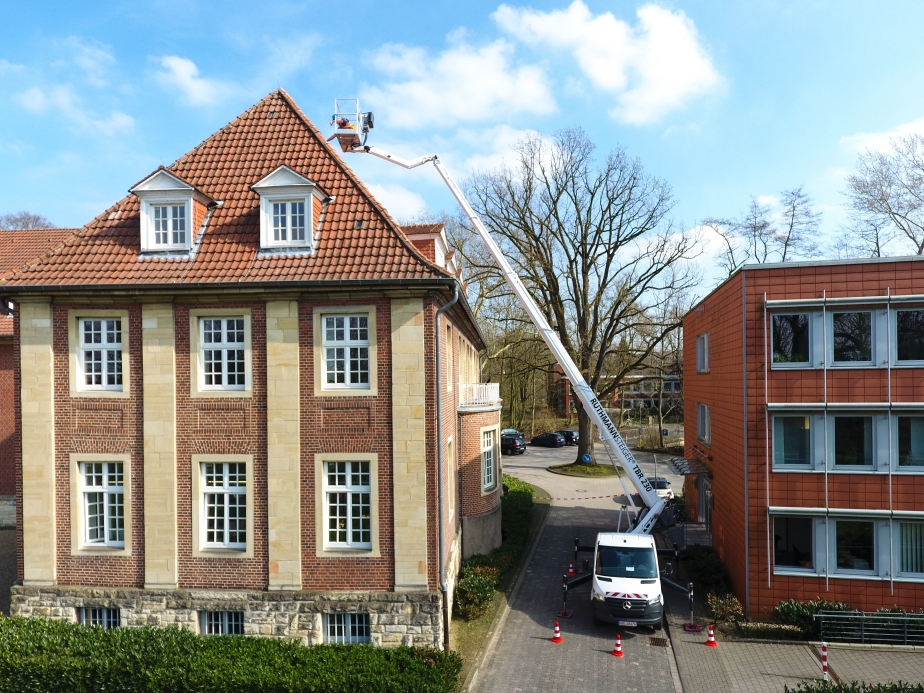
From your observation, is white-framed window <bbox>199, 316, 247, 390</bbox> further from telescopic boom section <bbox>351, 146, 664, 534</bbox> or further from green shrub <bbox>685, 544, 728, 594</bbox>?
green shrub <bbox>685, 544, 728, 594</bbox>

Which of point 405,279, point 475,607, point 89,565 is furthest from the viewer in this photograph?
point 475,607

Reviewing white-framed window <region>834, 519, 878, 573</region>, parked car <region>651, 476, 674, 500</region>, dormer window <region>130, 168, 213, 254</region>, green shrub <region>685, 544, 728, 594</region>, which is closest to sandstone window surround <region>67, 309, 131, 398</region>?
dormer window <region>130, 168, 213, 254</region>

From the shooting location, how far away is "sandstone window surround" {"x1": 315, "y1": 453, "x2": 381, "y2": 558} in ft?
43.6

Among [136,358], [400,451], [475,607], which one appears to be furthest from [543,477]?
[136,358]

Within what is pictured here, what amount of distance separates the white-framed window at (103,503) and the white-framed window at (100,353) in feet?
6.38

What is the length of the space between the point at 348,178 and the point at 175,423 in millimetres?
7263

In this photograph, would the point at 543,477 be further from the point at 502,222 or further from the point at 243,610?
the point at 243,610

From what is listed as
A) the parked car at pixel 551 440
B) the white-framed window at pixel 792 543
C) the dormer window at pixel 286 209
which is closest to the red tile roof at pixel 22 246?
the dormer window at pixel 286 209

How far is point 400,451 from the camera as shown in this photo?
13234 mm

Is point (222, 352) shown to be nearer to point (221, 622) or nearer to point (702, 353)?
point (221, 622)

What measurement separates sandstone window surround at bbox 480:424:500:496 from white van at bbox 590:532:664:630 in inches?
188

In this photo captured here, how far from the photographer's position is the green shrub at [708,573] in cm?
1639

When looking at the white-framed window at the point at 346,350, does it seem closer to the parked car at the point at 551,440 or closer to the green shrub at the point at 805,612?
the green shrub at the point at 805,612

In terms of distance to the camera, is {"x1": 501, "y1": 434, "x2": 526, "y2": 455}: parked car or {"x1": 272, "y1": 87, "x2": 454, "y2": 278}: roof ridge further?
{"x1": 501, "y1": 434, "x2": 526, "y2": 455}: parked car
